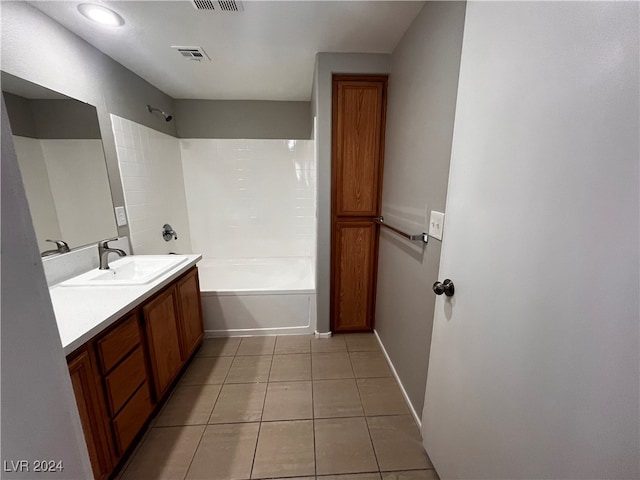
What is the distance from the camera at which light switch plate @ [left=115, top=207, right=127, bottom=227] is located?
1.83 meters

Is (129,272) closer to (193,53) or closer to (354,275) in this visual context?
(193,53)

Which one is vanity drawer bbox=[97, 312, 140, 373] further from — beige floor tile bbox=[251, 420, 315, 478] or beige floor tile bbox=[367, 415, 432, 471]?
beige floor tile bbox=[367, 415, 432, 471]

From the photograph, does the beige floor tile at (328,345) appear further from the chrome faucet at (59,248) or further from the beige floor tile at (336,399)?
the chrome faucet at (59,248)

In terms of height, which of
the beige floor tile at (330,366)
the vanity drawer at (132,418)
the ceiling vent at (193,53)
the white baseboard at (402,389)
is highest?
the ceiling vent at (193,53)

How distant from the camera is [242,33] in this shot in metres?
1.51

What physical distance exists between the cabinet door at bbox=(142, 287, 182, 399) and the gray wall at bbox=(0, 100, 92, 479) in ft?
3.15

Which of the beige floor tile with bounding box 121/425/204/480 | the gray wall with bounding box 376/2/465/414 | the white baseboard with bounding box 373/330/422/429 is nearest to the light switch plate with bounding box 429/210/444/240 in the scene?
the gray wall with bounding box 376/2/465/414

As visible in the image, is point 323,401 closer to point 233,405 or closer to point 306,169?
point 233,405

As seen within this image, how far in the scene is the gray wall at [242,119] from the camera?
276cm

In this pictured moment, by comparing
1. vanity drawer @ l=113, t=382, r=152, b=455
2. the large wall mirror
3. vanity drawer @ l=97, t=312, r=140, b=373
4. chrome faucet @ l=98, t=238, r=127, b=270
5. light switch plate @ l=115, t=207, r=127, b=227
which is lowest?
vanity drawer @ l=113, t=382, r=152, b=455

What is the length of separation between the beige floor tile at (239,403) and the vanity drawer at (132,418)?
0.37m

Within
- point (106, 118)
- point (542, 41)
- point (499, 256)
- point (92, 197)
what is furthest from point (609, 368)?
point (106, 118)

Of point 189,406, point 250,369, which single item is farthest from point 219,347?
point 189,406

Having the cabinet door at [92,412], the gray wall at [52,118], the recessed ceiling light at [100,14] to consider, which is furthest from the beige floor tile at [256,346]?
the recessed ceiling light at [100,14]
